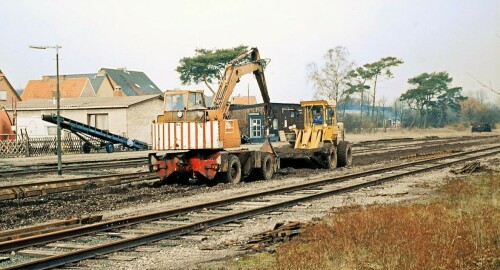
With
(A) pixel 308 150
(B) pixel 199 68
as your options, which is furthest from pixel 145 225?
(B) pixel 199 68

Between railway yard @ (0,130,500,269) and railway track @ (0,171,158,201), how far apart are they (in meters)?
0.03

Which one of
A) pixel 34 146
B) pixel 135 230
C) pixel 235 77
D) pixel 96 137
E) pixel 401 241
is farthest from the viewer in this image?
pixel 96 137

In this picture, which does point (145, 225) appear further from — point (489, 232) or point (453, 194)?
point (453, 194)

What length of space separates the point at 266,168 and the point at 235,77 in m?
3.70

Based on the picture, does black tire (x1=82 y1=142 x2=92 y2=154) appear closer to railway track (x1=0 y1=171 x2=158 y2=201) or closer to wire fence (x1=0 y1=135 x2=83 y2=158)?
wire fence (x1=0 y1=135 x2=83 y2=158)

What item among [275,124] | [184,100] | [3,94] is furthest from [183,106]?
[3,94]

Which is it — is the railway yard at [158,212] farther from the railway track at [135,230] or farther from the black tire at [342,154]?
the black tire at [342,154]

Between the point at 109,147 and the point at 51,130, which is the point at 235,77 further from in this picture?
the point at 51,130

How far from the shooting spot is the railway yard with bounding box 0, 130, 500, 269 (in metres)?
8.75

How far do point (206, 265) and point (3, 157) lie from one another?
34.6 meters

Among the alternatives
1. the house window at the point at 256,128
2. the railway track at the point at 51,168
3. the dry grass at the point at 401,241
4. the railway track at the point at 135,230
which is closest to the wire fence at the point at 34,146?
the railway track at the point at 51,168

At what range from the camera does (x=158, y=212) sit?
482 inches

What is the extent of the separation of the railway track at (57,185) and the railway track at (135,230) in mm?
6086

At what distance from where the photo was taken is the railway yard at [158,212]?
875 cm
